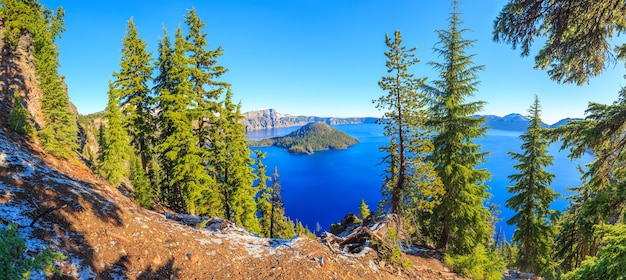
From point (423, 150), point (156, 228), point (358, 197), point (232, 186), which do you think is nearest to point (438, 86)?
point (423, 150)

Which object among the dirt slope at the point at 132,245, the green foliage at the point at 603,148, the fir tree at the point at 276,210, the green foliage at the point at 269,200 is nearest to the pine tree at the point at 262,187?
the green foliage at the point at 269,200

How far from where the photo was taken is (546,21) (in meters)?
4.85

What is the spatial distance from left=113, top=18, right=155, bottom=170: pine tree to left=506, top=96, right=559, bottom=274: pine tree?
23.6 meters

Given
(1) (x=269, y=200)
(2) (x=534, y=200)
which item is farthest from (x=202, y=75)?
(2) (x=534, y=200)

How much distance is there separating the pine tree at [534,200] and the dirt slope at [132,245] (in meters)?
11.3

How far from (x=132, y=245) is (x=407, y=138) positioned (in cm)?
1063

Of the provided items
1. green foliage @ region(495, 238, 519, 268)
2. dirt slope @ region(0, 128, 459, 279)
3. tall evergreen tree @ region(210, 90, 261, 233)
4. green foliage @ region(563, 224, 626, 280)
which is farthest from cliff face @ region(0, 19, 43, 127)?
green foliage @ region(495, 238, 519, 268)

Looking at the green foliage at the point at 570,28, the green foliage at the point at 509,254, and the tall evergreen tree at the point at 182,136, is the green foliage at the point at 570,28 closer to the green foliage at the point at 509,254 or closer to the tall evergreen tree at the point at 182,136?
the tall evergreen tree at the point at 182,136

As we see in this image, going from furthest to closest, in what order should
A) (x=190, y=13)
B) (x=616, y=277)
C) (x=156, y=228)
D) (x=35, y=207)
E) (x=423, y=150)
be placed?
(x=190, y=13) → (x=423, y=150) → (x=156, y=228) → (x=35, y=207) → (x=616, y=277)

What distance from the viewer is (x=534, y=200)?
48.5 ft

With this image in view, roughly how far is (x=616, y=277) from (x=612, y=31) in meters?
4.40

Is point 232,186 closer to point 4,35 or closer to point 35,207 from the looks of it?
point 35,207

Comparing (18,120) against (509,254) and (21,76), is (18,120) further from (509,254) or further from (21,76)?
(509,254)

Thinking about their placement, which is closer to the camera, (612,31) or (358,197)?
(612,31)
